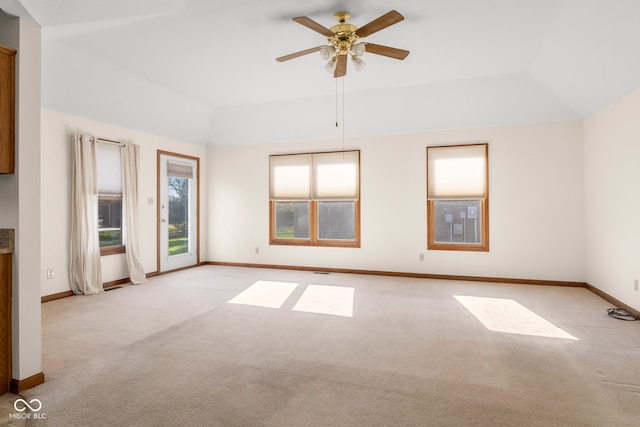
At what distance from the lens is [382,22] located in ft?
9.95

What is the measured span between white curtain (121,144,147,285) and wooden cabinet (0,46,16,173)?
3376mm

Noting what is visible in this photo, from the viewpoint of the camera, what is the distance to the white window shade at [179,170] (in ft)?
21.9

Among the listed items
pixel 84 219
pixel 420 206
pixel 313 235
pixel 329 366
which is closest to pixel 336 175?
pixel 313 235

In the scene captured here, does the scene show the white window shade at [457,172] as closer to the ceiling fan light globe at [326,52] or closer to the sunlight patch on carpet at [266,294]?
the sunlight patch on carpet at [266,294]

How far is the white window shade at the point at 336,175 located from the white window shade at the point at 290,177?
0.56ft

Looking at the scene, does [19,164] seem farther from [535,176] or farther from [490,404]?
[535,176]

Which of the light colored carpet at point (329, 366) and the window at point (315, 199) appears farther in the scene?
the window at point (315, 199)

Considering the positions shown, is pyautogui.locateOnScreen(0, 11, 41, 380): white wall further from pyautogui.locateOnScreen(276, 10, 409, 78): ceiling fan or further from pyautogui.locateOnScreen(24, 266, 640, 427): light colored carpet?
pyautogui.locateOnScreen(276, 10, 409, 78): ceiling fan

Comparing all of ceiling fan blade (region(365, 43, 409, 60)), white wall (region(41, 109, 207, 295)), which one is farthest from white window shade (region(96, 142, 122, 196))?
ceiling fan blade (region(365, 43, 409, 60))

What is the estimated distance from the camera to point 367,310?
4242mm

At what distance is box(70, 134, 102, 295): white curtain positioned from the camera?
194 inches

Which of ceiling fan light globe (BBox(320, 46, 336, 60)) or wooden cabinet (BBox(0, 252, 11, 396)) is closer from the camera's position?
wooden cabinet (BBox(0, 252, 11, 396))

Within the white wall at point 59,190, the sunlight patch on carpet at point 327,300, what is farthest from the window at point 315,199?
the white wall at point 59,190

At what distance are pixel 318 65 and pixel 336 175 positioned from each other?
2.41 metres
